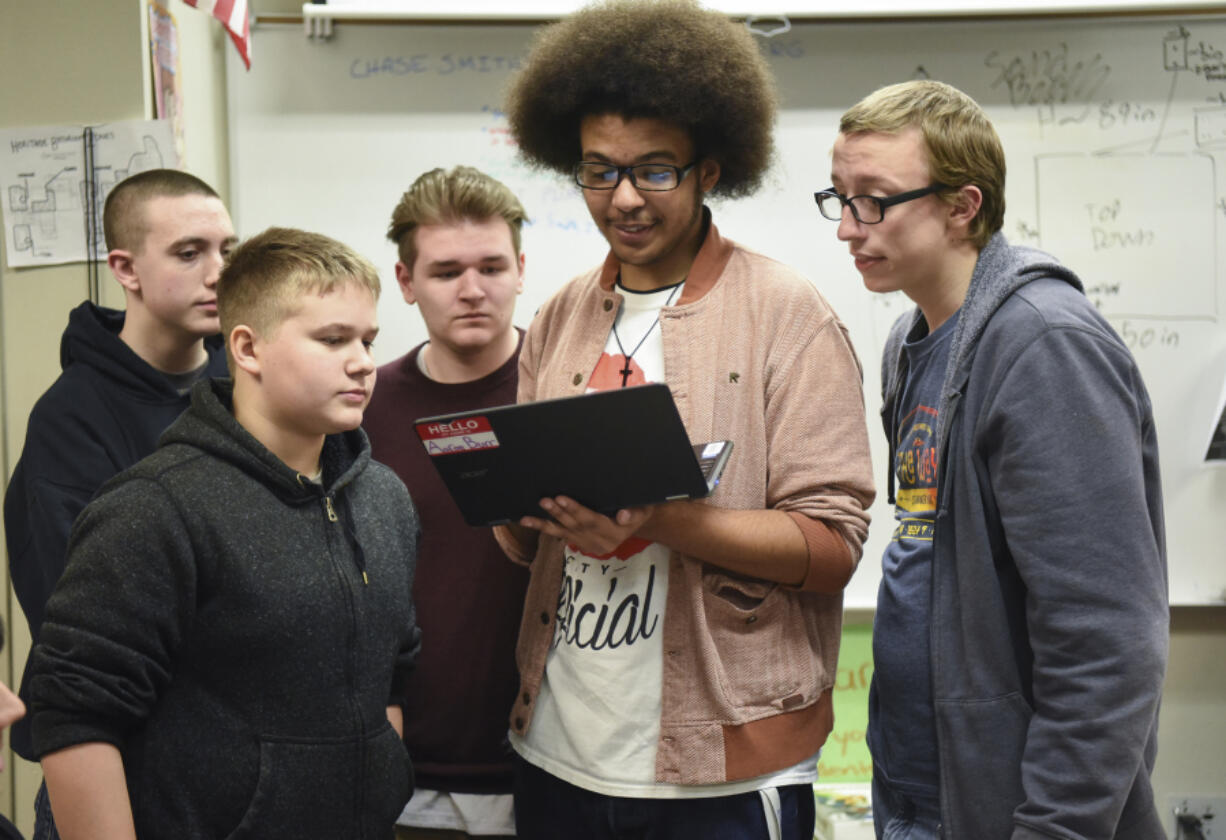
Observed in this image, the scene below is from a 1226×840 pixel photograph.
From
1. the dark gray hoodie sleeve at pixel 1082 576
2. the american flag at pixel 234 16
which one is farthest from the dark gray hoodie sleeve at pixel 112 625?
the american flag at pixel 234 16

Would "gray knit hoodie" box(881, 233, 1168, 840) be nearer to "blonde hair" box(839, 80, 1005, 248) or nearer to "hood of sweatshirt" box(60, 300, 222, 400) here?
"blonde hair" box(839, 80, 1005, 248)

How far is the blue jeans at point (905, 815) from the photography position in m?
1.38

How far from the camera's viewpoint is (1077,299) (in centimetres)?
129

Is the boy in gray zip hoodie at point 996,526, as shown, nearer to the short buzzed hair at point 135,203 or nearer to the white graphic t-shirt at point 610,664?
the white graphic t-shirt at point 610,664

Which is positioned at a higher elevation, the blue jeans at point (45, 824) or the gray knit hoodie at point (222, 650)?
the gray knit hoodie at point (222, 650)

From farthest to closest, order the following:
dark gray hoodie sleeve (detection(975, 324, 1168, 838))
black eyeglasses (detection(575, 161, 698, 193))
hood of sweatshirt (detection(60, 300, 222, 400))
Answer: hood of sweatshirt (detection(60, 300, 222, 400))
black eyeglasses (detection(575, 161, 698, 193))
dark gray hoodie sleeve (detection(975, 324, 1168, 838))

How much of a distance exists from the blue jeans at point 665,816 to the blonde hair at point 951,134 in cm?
82

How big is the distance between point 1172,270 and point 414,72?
2.05m

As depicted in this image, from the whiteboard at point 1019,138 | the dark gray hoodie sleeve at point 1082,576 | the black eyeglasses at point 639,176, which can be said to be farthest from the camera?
the whiteboard at point 1019,138

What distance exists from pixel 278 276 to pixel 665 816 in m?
0.89

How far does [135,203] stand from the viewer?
1.97 metres

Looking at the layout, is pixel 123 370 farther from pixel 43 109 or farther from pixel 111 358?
pixel 43 109

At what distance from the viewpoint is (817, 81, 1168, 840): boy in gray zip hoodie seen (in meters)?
1.19

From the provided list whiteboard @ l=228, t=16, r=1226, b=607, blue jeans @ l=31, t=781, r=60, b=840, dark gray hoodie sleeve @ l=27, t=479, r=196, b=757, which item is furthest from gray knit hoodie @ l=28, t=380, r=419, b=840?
whiteboard @ l=228, t=16, r=1226, b=607
